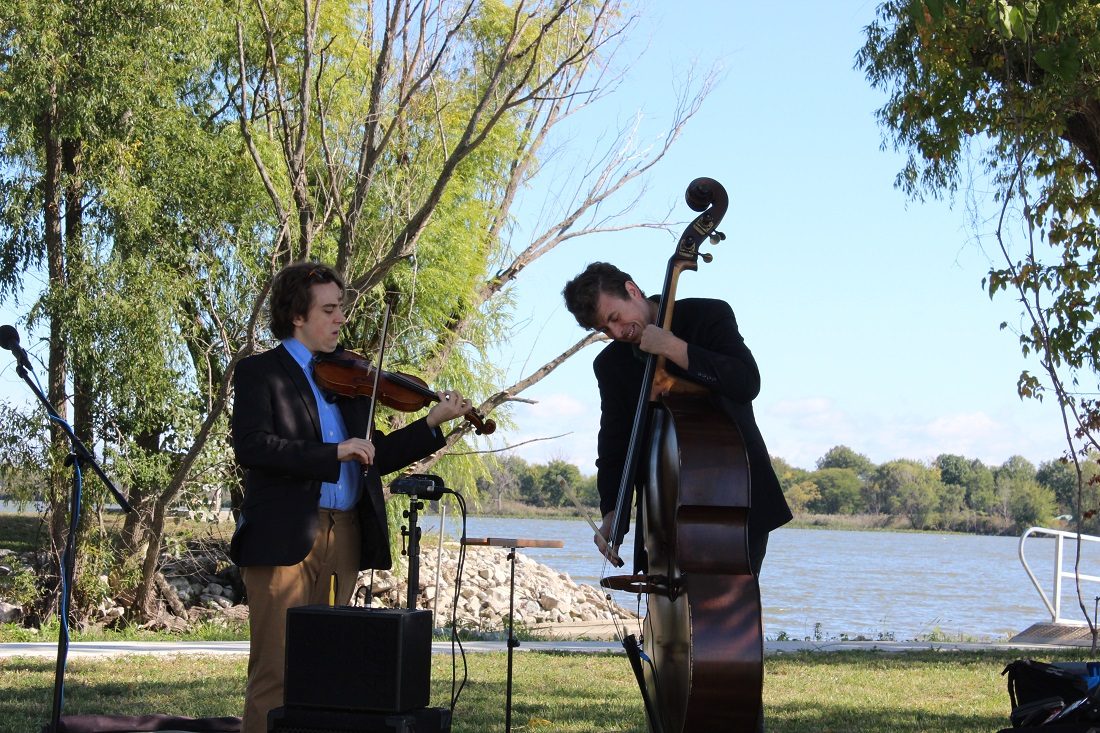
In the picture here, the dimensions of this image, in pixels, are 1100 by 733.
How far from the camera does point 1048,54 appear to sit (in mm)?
4027

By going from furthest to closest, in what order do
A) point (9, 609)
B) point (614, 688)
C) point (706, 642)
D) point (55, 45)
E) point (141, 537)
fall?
point (141, 537) < point (9, 609) < point (55, 45) < point (614, 688) < point (706, 642)

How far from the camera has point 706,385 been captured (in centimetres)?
306

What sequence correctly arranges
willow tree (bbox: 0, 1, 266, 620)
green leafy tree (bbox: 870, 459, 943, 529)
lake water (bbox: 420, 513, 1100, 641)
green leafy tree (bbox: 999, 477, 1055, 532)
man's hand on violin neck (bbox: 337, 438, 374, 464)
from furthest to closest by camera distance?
1. green leafy tree (bbox: 870, 459, 943, 529)
2. green leafy tree (bbox: 999, 477, 1055, 532)
3. lake water (bbox: 420, 513, 1100, 641)
4. willow tree (bbox: 0, 1, 266, 620)
5. man's hand on violin neck (bbox: 337, 438, 374, 464)

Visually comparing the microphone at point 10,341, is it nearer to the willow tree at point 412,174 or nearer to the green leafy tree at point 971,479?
the willow tree at point 412,174

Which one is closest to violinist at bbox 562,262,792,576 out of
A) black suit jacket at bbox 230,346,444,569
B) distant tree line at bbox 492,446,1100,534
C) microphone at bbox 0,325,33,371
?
black suit jacket at bbox 230,346,444,569

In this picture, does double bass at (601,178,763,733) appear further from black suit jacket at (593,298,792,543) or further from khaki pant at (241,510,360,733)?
khaki pant at (241,510,360,733)

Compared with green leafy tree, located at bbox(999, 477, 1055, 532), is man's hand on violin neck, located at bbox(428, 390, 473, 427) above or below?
below

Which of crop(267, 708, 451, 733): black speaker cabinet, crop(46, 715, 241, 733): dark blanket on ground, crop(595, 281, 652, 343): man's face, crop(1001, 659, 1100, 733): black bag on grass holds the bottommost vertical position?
crop(46, 715, 241, 733): dark blanket on ground

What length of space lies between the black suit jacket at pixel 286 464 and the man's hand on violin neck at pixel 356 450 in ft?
0.09

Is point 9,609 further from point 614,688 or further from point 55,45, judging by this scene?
point 614,688

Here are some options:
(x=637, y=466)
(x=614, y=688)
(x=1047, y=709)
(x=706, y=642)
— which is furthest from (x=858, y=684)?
(x=706, y=642)

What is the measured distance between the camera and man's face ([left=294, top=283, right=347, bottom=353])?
3.53 meters

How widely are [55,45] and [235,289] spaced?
8.98ft

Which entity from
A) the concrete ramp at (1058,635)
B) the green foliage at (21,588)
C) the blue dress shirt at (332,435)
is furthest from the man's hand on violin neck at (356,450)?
the green foliage at (21,588)
